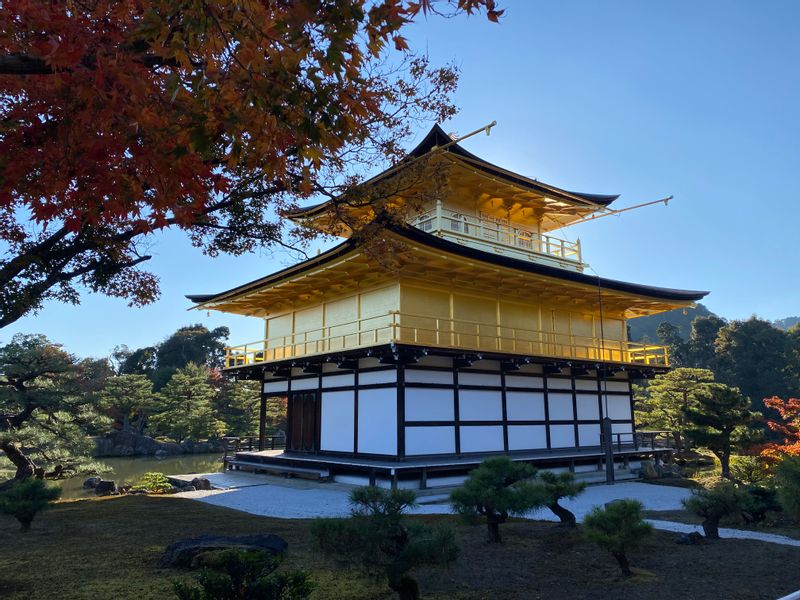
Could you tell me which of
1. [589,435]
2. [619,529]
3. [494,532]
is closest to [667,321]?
[589,435]

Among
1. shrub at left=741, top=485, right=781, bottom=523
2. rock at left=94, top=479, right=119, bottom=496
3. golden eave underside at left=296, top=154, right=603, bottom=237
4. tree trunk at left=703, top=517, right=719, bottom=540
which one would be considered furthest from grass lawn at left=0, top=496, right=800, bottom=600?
golden eave underside at left=296, top=154, right=603, bottom=237

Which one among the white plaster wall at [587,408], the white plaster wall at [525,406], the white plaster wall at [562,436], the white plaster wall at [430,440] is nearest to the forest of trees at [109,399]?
the white plaster wall at [430,440]

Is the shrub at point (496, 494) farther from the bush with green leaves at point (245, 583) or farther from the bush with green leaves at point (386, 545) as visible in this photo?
the bush with green leaves at point (245, 583)

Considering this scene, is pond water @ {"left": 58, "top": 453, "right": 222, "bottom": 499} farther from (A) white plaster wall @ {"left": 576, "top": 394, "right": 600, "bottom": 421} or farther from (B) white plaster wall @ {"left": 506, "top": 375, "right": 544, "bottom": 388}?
(A) white plaster wall @ {"left": 576, "top": 394, "right": 600, "bottom": 421}

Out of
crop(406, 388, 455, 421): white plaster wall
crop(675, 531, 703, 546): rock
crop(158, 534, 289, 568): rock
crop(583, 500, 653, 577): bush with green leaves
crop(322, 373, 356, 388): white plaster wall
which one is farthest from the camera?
crop(322, 373, 356, 388): white plaster wall

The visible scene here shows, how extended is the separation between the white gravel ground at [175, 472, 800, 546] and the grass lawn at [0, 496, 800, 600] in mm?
1560

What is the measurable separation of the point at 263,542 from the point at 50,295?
4211 mm

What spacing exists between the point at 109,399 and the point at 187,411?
489 cm

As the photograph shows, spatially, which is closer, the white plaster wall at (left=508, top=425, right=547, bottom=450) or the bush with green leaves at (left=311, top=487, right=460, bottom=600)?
the bush with green leaves at (left=311, top=487, right=460, bottom=600)

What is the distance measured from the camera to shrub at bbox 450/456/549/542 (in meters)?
7.11

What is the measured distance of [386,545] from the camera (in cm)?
477

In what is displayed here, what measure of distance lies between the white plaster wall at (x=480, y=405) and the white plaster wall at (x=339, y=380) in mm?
3317

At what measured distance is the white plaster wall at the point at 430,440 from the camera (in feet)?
47.2

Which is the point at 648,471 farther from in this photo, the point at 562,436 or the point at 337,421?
the point at 337,421
